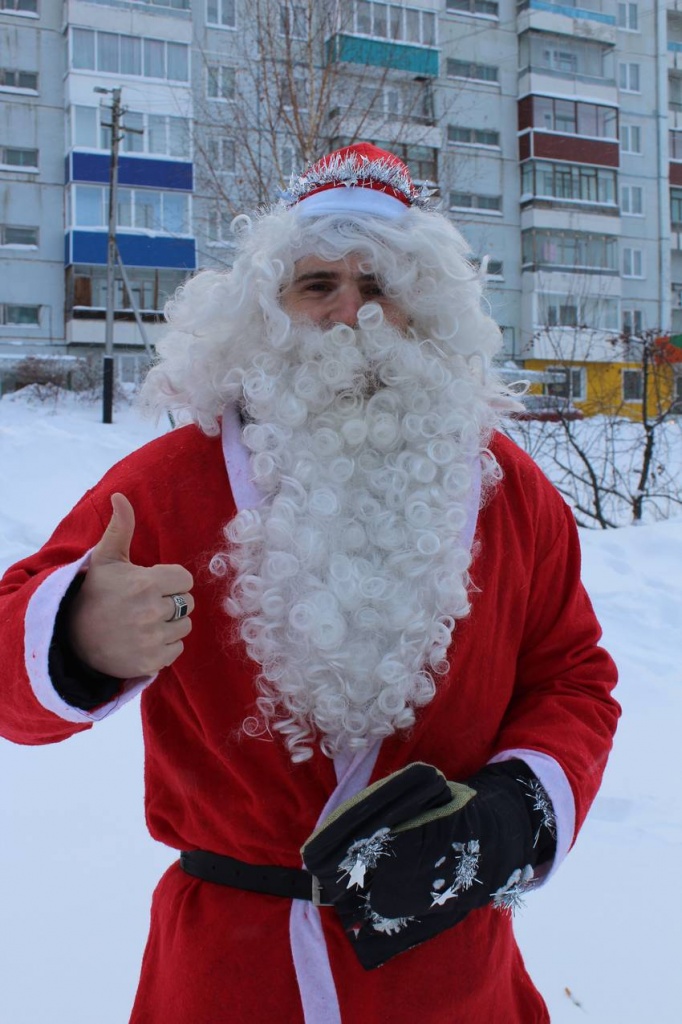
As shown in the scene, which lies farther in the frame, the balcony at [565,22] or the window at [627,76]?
the window at [627,76]

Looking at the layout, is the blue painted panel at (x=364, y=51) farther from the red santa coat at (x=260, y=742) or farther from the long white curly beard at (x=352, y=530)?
the red santa coat at (x=260, y=742)

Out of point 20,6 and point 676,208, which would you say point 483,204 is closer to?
point 676,208

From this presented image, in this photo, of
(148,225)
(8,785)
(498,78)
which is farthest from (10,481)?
(498,78)

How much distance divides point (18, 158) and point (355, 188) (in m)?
A: 26.4

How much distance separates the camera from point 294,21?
30.7ft

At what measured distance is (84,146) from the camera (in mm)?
23516

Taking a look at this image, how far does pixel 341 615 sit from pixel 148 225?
82.0ft

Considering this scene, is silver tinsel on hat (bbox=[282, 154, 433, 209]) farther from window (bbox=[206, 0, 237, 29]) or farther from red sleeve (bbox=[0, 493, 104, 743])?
window (bbox=[206, 0, 237, 29])

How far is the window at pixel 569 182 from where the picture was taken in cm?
2758

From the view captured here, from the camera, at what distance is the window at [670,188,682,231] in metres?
32.2

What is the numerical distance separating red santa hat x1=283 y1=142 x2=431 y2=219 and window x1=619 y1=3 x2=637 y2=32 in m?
33.6

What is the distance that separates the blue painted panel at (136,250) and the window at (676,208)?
18548 mm

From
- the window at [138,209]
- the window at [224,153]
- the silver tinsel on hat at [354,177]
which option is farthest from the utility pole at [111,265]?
the silver tinsel on hat at [354,177]

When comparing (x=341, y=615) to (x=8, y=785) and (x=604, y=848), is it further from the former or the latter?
(x=8, y=785)
